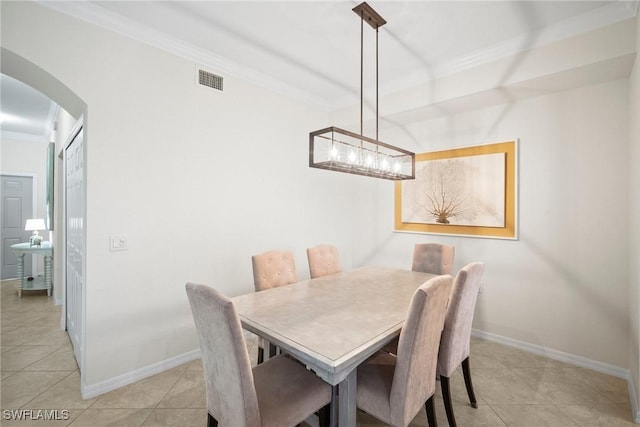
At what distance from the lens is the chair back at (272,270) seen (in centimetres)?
231

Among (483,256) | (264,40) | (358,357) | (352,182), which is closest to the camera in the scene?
(358,357)

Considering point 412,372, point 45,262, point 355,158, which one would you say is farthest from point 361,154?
point 45,262

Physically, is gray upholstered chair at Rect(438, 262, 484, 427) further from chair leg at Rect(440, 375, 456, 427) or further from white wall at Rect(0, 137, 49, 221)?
white wall at Rect(0, 137, 49, 221)

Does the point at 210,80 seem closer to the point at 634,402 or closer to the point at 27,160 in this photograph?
the point at 634,402

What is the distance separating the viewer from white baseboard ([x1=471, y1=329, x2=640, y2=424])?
6.44ft

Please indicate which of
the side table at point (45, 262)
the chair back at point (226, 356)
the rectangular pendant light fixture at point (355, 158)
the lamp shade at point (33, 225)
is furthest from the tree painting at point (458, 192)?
the lamp shade at point (33, 225)

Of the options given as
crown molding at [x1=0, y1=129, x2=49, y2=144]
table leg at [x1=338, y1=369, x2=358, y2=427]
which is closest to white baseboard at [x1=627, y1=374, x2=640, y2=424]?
table leg at [x1=338, y1=369, x2=358, y2=427]

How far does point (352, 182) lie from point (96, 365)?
11.4 feet

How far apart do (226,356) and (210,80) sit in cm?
250

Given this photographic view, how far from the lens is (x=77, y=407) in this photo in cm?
192

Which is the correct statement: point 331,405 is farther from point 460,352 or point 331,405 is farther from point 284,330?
point 460,352

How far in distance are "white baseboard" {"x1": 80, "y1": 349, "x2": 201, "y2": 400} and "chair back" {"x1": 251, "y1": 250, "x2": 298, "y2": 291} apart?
103 centimetres

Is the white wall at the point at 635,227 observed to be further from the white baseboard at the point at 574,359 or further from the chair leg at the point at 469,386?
the chair leg at the point at 469,386

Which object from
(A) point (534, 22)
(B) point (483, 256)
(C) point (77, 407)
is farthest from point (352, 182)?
(C) point (77, 407)
